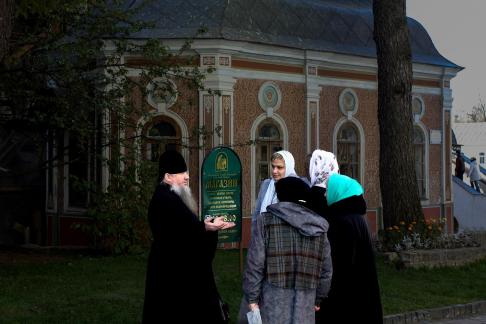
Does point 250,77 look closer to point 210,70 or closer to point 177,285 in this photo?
point 210,70

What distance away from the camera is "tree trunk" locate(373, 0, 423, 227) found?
17.4m

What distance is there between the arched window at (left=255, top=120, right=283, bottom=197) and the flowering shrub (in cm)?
493

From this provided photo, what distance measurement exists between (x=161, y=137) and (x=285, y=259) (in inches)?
543

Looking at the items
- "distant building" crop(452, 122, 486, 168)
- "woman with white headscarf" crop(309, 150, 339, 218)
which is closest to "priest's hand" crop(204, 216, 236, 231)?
"woman with white headscarf" crop(309, 150, 339, 218)

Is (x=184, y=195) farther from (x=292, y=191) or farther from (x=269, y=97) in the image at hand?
(x=269, y=97)

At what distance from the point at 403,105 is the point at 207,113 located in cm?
467

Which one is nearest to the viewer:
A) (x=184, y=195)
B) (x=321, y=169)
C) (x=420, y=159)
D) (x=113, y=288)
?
(x=184, y=195)

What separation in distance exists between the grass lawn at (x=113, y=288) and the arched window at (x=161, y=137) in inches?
131

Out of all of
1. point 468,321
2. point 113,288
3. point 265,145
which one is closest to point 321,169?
point 468,321

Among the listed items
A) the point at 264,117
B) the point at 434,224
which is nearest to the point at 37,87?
the point at 264,117

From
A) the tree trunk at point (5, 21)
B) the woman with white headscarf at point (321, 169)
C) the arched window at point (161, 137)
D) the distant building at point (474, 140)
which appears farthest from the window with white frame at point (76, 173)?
the distant building at point (474, 140)

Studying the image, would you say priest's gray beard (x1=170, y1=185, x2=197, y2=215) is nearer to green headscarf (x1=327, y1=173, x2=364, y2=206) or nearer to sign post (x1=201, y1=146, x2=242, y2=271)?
green headscarf (x1=327, y1=173, x2=364, y2=206)

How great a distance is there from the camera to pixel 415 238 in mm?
16703

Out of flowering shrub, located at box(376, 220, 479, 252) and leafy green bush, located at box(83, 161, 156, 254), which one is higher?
leafy green bush, located at box(83, 161, 156, 254)
